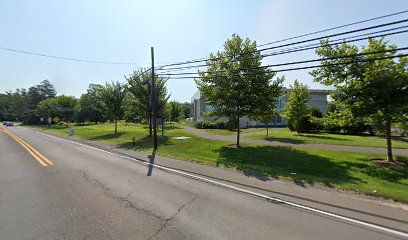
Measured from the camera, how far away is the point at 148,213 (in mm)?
5691

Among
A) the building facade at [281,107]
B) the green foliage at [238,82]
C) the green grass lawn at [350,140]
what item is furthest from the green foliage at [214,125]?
the green foliage at [238,82]

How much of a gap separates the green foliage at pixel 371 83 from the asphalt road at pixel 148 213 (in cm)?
690

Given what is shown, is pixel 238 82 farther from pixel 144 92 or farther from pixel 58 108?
pixel 58 108

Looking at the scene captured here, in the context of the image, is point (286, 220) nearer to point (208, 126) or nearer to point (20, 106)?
point (208, 126)

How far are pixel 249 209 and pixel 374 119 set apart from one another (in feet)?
27.8

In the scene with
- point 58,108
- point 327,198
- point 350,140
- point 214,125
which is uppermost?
point 58,108

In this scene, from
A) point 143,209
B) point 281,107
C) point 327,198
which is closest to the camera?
point 143,209

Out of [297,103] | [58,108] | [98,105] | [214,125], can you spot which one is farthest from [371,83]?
[58,108]

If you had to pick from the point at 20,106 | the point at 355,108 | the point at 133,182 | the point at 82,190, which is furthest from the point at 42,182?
the point at 20,106

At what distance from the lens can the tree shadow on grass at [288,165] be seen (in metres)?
9.31

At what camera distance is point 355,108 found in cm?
A: 1164

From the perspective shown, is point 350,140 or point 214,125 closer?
point 350,140

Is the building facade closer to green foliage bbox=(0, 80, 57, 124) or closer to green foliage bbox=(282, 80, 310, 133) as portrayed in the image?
green foliage bbox=(282, 80, 310, 133)

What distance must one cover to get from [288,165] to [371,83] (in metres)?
5.18
